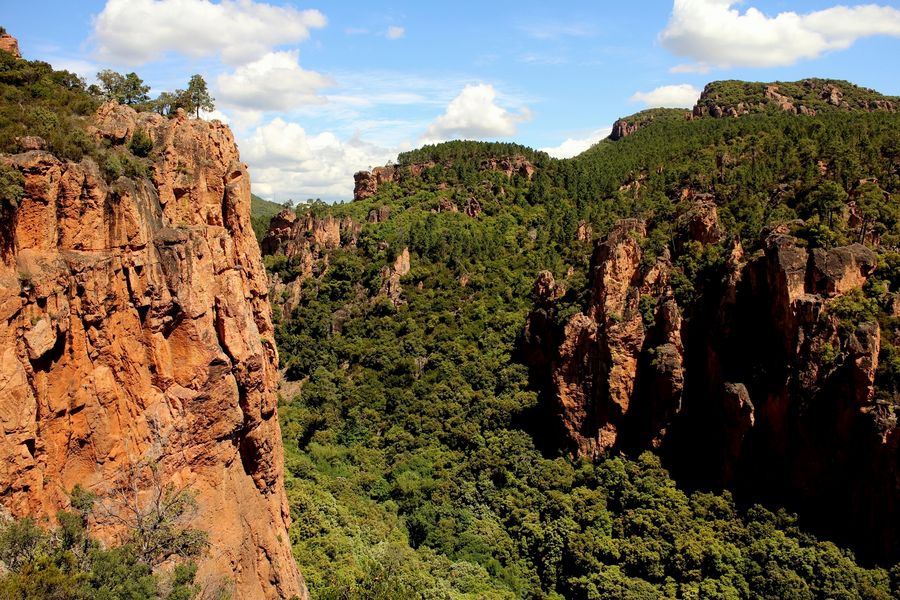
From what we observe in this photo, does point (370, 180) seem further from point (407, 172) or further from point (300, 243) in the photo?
point (300, 243)

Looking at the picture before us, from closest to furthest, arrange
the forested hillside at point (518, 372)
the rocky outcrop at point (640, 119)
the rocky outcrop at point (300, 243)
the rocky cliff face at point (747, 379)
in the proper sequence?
the rocky cliff face at point (747, 379) < the forested hillside at point (518, 372) < the rocky outcrop at point (300, 243) < the rocky outcrop at point (640, 119)

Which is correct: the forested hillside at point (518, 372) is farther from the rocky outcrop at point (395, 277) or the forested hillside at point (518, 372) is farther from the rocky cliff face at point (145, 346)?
the rocky cliff face at point (145, 346)

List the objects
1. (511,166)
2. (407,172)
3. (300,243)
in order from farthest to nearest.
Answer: (407,172) < (511,166) < (300,243)

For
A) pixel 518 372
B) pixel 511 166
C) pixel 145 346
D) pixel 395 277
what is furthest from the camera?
pixel 511 166

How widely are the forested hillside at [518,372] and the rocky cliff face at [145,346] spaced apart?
1219cm

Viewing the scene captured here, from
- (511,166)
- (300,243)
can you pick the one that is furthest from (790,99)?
(300,243)

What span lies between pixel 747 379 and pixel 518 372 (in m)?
25.7

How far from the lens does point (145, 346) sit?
2333cm

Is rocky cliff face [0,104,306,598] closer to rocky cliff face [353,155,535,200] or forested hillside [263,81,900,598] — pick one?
forested hillside [263,81,900,598]

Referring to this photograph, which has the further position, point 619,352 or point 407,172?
point 407,172

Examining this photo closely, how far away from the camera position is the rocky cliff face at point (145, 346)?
62.3 feet

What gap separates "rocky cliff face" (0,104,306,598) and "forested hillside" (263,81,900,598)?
12193mm

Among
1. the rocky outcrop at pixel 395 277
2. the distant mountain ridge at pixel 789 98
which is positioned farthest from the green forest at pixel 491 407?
the distant mountain ridge at pixel 789 98

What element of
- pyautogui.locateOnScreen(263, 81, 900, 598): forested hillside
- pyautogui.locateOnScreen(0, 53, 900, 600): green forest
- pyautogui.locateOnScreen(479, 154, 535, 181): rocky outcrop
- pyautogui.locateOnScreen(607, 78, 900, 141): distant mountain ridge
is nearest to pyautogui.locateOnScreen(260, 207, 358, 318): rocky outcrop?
pyautogui.locateOnScreen(263, 81, 900, 598): forested hillside
